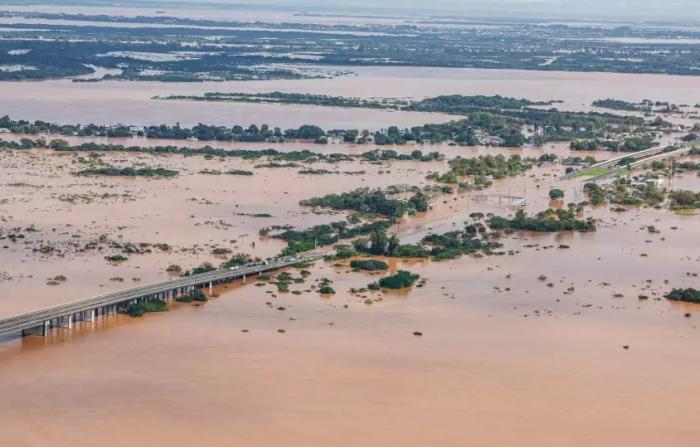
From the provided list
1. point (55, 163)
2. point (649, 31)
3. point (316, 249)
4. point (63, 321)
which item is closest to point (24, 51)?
point (55, 163)

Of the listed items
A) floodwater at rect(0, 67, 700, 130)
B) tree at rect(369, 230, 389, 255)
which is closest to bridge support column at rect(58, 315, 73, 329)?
tree at rect(369, 230, 389, 255)

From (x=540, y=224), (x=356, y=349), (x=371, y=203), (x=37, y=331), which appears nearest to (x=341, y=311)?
(x=356, y=349)

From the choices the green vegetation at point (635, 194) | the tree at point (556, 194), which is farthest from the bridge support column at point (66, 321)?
the green vegetation at point (635, 194)

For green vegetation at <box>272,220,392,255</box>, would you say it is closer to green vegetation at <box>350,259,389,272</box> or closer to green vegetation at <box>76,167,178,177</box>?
green vegetation at <box>350,259,389,272</box>

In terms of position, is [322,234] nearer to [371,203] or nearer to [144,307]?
[371,203]

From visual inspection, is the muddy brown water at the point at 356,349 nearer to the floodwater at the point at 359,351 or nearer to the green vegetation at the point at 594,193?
the floodwater at the point at 359,351

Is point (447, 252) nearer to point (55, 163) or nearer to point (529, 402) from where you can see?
point (529, 402)
